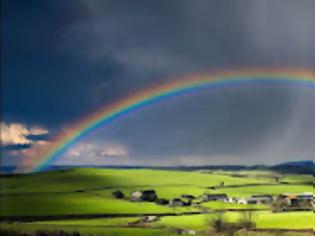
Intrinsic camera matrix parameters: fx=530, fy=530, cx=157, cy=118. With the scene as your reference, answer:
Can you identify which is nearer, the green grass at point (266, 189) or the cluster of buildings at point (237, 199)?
the cluster of buildings at point (237, 199)

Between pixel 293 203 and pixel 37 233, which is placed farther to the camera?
pixel 293 203

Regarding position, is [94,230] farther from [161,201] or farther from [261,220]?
[161,201]

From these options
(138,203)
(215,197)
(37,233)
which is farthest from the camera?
(215,197)

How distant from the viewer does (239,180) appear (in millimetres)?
48594

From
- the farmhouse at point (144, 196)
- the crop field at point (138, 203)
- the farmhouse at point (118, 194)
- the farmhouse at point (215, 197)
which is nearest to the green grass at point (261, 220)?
the crop field at point (138, 203)

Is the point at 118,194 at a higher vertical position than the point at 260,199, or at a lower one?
→ lower

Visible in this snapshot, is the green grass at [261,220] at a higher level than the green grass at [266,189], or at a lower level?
lower

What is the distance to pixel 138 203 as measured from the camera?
34750mm

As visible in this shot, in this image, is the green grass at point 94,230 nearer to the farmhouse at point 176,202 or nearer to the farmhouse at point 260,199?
the farmhouse at point 176,202

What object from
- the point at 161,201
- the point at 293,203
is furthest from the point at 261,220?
the point at 161,201

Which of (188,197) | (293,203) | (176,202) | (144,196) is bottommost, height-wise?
(176,202)

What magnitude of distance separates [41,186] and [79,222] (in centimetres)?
1184

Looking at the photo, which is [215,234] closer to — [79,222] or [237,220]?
[237,220]

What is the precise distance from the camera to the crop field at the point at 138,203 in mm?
26469
